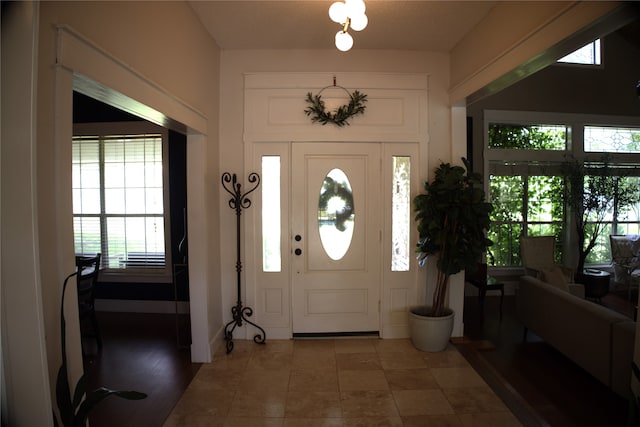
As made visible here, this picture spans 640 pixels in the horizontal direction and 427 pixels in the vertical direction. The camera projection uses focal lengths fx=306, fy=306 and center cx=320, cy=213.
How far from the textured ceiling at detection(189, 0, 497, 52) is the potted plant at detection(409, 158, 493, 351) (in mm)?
1305

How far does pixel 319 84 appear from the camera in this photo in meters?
3.32

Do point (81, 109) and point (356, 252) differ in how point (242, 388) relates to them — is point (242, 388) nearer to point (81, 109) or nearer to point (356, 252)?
point (356, 252)

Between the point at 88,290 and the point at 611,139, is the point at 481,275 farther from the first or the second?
the point at 88,290

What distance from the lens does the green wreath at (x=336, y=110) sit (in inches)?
129

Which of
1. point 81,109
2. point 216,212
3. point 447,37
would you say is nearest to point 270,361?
point 216,212

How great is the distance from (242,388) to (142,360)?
1.19 metres

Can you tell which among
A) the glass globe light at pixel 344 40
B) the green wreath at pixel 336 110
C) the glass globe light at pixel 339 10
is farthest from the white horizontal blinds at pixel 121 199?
the glass globe light at pixel 339 10

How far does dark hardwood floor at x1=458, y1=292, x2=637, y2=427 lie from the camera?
2.24 metres

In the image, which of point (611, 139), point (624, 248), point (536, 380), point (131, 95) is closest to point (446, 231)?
point (536, 380)

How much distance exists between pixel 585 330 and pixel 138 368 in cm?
398

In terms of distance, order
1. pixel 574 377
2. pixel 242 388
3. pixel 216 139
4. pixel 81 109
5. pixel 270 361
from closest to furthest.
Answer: pixel 242 388, pixel 574 377, pixel 270 361, pixel 216 139, pixel 81 109

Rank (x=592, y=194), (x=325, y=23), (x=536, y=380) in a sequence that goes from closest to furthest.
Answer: (x=536, y=380)
(x=325, y=23)
(x=592, y=194)

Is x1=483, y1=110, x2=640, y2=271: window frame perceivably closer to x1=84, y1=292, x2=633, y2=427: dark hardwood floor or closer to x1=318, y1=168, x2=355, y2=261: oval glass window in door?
x1=84, y1=292, x2=633, y2=427: dark hardwood floor

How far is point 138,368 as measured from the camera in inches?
113
